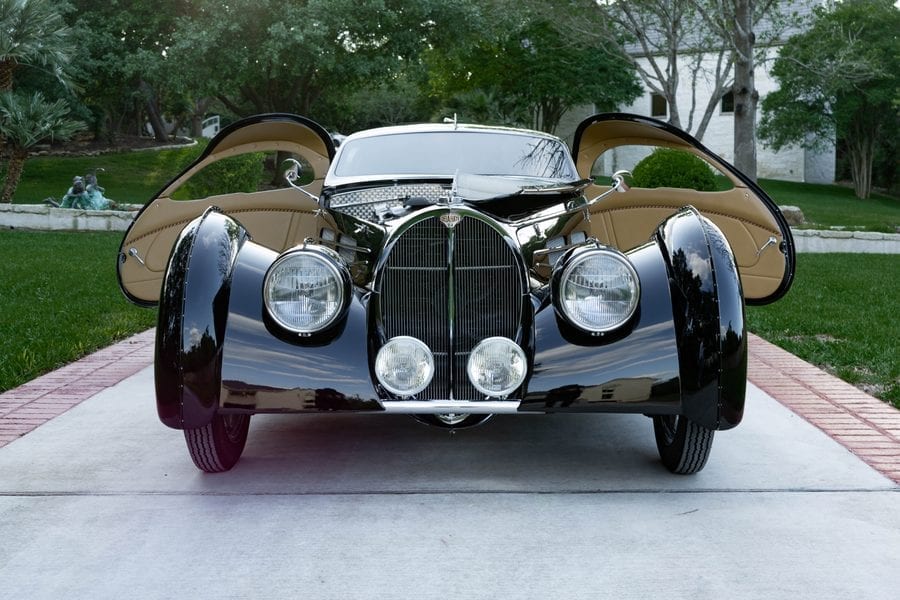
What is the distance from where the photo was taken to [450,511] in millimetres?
3998

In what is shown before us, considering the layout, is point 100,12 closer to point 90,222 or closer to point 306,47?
point 306,47

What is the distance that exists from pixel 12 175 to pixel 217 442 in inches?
772

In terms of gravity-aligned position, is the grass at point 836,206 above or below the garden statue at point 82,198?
below

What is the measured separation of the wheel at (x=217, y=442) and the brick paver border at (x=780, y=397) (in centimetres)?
127

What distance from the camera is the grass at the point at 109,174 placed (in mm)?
25516

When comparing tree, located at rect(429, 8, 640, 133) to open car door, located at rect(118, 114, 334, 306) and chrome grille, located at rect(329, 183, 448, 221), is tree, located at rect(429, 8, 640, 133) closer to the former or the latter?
open car door, located at rect(118, 114, 334, 306)

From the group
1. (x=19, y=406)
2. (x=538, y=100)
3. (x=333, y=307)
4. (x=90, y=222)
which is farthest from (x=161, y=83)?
(x=333, y=307)

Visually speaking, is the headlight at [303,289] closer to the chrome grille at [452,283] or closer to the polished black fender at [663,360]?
the chrome grille at [452,283]

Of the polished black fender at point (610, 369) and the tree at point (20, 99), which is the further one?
the tree at point (20, 99)

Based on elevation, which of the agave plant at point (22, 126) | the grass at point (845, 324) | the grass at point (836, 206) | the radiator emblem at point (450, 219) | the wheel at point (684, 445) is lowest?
the grass at point (836, 206)

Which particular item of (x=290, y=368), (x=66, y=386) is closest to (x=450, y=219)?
(x=290, y=368)

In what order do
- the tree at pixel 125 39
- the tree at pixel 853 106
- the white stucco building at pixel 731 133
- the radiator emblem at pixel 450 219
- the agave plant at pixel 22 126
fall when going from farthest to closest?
the white stucco building at pixel 731 133, the tree at pixel 853 106, the tree at pixel 125 39, the agave plant at pixel 22 126, the radiator emblem at pixel 450 219

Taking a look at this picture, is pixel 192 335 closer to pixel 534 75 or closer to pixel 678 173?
pixel 678 173

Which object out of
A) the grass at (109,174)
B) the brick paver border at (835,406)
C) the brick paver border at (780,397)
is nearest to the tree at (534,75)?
the grass at (109,174)
